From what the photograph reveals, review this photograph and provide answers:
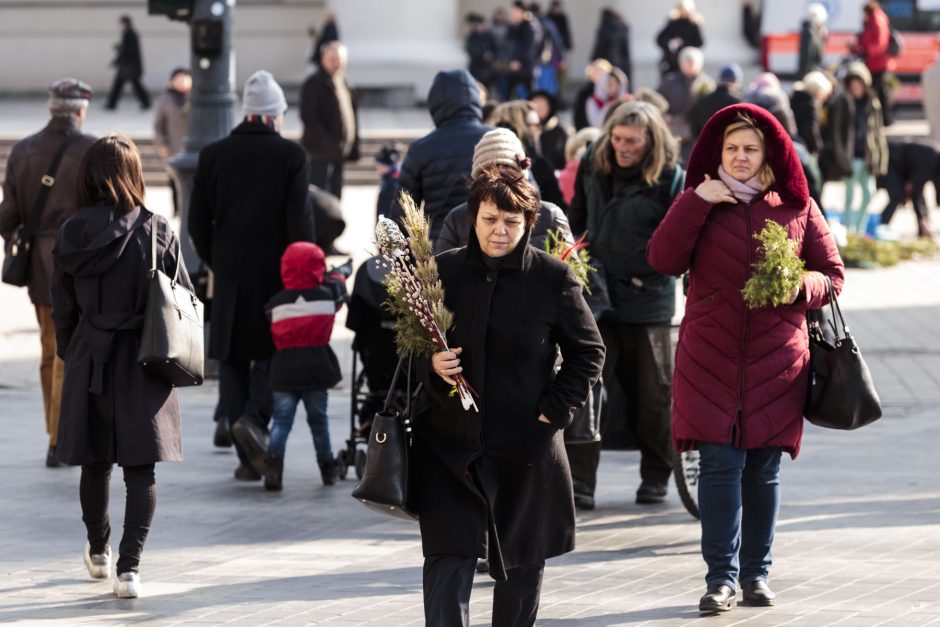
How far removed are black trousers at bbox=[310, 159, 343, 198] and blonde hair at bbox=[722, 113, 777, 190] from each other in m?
12.3

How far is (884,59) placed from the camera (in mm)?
25234

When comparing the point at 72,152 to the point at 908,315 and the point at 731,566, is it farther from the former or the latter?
the point at 908,315

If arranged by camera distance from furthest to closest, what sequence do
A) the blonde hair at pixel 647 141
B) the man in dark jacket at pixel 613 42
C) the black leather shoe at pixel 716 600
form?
the man in dark jacket at pixel 613 42 < the blonde hair at pixel 647 141 < the black leather shoe at pixel 716 600

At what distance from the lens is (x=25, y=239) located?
9.48 meters

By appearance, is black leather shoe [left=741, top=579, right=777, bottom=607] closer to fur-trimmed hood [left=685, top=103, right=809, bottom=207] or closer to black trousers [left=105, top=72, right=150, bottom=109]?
fur-trimmed hood [left=685, top=103, right=809, bottom=207]

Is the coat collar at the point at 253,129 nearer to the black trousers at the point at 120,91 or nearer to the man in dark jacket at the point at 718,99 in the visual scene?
the man in dark jacket at the point at 718,99

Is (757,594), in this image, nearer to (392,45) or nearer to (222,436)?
(222,436)

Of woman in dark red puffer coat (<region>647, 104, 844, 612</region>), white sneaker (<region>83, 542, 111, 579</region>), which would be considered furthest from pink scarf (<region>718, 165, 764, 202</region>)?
white sneaker (<region>83, 542, 111, 579</region>)

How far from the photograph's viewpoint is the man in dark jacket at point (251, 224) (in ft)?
31.1

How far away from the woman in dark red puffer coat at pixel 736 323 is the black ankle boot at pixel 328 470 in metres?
2.66

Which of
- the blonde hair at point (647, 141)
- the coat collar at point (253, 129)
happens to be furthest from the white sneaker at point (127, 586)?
the coat collar at point (253, 129)

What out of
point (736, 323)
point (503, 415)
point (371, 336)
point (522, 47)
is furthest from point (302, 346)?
point (522, 47)

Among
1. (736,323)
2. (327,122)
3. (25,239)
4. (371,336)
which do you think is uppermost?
(736,323)

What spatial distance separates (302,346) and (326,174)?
10.1m
